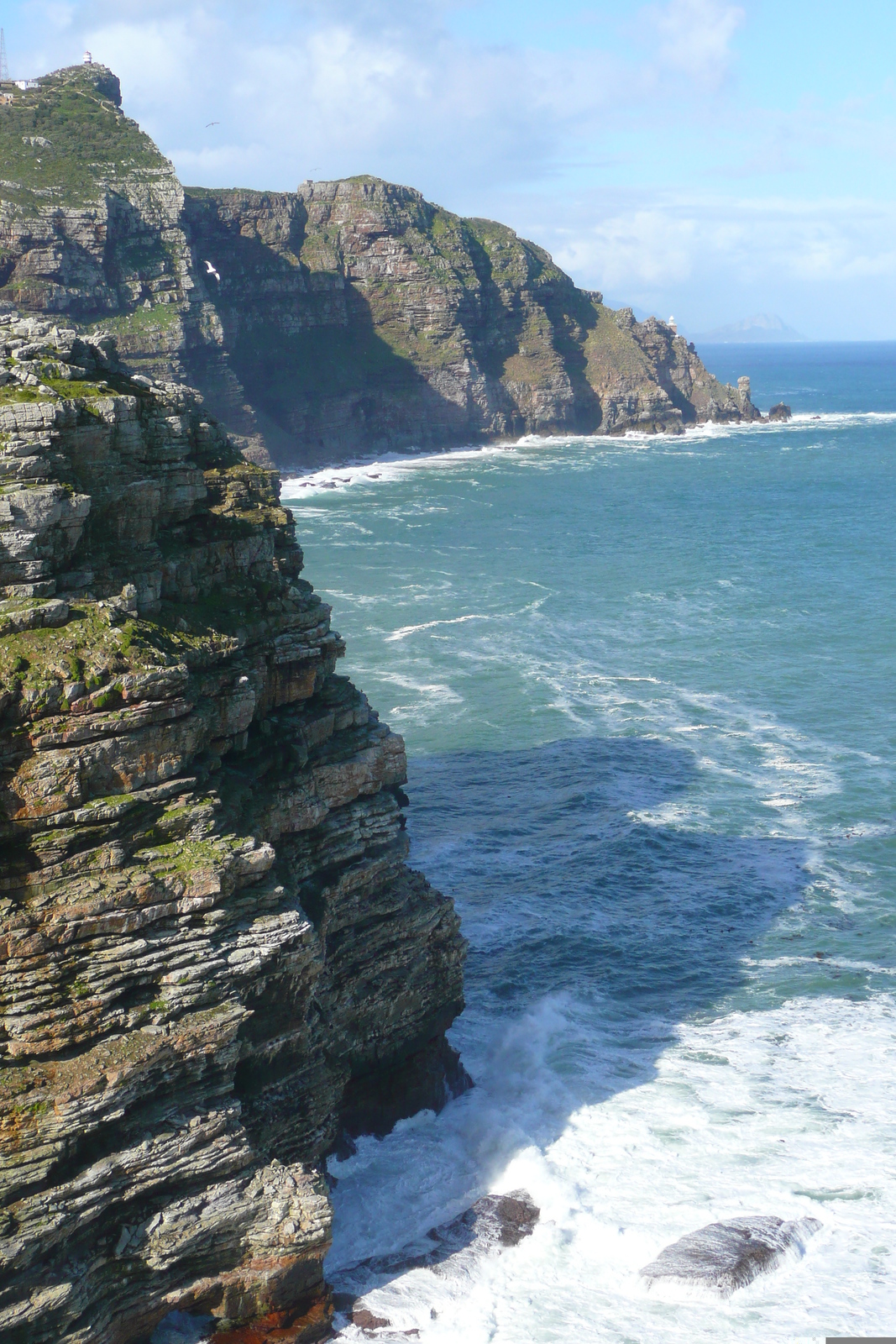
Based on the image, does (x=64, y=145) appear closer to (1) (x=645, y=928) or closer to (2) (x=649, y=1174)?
(1) (x=645, y=928)

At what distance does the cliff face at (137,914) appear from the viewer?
27.1 meters

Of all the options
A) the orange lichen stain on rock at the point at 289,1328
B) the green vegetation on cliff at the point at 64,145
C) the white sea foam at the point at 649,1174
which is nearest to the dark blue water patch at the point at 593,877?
the white sea foam at the point at 649,1174

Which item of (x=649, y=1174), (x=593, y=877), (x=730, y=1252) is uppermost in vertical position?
(x=593, y=877)

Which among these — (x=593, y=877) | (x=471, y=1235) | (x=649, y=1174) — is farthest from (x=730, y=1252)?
(x=593, y=877)

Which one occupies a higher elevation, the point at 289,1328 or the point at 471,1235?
the point at 289,1328

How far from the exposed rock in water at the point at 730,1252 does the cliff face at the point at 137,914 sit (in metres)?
9.97

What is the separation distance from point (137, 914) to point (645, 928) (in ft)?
95.6

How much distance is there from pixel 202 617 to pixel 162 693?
5.31 meters

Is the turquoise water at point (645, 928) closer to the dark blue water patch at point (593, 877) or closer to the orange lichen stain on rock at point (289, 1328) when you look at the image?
the dark blue water patch at point (593, 877)

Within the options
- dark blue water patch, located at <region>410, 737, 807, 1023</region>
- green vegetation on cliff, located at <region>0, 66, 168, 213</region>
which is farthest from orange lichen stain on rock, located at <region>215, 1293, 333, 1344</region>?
green vegetation on cliff, located at <region>0, 66, 168, 213</region>

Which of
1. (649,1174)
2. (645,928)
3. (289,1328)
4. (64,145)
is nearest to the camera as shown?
(289,1328)

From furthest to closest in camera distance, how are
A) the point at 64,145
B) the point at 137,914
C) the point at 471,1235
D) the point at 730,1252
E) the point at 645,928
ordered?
1. the point at 64,145
2. the point at 645,928
3. the point at 471,1235
4. the point at 730,1252
5. the point at 137,914

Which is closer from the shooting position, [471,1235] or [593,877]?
[471,1235]

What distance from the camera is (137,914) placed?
28.1 m
